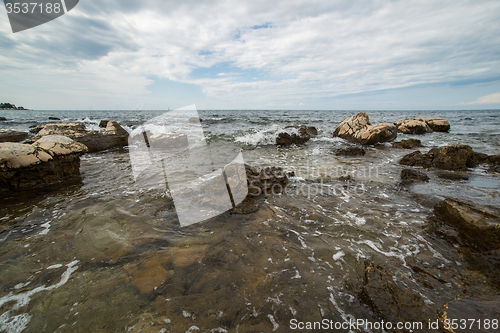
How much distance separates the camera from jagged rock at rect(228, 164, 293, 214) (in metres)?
3.44

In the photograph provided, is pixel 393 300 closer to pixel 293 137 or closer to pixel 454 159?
pixel 454 159

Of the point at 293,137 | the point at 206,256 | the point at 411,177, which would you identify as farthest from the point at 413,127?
the point at 206,256

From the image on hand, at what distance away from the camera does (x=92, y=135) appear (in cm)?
902

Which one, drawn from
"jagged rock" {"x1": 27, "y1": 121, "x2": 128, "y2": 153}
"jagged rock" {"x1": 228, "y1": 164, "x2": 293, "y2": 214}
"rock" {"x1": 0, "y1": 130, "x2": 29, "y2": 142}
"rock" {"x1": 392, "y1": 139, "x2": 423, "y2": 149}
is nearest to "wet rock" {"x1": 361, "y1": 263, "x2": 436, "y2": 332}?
"jagged rock" {"x1": 228, "y1": 164, "x2": 293, "y2": 214}

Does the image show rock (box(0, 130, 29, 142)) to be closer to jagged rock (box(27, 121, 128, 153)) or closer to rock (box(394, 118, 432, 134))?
jagged rock (box(27, 121, 128, 153))

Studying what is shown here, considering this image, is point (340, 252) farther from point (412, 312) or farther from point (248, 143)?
point (248, 143)

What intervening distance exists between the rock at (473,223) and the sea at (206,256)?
0.25 metres

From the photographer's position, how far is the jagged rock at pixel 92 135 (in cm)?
870

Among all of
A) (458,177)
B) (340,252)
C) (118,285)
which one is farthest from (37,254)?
(458,177)

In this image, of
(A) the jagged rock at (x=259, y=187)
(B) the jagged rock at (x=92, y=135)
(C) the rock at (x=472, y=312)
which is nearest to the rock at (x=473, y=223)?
(C) the rock at (x=472, y=312)

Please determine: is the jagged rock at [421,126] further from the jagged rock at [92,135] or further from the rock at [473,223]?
the jagged rock at [92,135]

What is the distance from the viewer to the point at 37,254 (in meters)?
2.36

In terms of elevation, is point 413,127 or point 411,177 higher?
point 413,127

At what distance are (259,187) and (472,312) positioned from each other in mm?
3043
